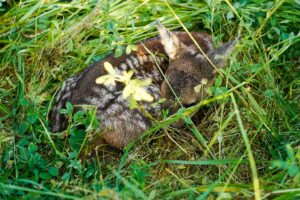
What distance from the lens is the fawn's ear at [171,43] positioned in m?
3.91

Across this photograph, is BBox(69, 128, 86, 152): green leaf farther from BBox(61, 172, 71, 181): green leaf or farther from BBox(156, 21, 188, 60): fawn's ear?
BBox(156, 21, 188, 60): fawn's ear

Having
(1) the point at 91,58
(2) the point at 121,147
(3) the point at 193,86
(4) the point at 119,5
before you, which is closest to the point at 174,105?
(3) the point at 193,86

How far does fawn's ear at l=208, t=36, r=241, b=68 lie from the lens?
12.2 ft

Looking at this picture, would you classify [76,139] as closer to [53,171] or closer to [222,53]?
[53,171]

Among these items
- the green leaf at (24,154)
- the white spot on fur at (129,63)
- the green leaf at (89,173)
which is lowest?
the green leaf at (89,173)

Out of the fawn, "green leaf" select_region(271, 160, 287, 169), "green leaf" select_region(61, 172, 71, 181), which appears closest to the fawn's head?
the fawn

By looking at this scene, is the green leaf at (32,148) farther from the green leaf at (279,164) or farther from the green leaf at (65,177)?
the green leaf at (279,164)

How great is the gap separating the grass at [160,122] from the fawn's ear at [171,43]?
30 centimetres

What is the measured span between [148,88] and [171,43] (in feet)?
1.27

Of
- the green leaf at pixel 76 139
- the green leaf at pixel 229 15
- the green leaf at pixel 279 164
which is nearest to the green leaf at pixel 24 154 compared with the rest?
the green leaf at pixel 76 139

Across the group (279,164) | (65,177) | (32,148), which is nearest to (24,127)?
(32,148)

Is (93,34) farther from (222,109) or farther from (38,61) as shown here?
(222,109)

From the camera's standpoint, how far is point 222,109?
12.4 ft

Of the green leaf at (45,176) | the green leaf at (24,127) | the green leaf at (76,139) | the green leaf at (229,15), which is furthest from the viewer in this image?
the green leaf at (229,15)
